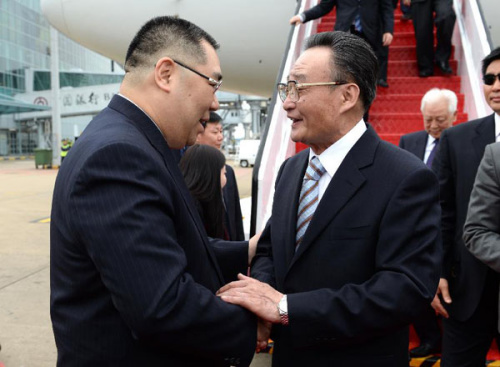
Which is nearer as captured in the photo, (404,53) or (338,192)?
(338,192)

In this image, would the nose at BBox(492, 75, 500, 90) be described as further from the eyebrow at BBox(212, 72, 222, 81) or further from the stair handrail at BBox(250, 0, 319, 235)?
the eyebrow at BBox(212, 72, 222, 81)

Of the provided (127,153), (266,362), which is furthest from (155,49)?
(266,362)

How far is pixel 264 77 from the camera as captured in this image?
7863 mm

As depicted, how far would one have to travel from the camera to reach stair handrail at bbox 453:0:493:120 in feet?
15.7

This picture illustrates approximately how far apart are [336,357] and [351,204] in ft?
1.63

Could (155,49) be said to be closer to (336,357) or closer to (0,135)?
(336,357)

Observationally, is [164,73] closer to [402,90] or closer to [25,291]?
[25,291]

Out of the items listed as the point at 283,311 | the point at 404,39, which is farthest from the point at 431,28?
the point at 283,311

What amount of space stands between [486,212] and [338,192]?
95 cm

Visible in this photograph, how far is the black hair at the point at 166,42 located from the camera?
4.49 feet

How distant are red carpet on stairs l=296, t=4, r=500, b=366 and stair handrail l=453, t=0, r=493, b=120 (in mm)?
137

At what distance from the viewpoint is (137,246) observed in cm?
109

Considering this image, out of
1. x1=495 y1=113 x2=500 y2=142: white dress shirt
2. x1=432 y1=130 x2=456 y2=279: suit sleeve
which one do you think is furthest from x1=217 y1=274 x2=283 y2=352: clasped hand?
x1=495 y1=113 x2=500 y2=142: white dress shirt

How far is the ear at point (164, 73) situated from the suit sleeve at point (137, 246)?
273 mm
